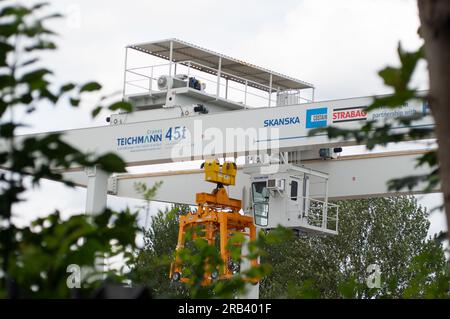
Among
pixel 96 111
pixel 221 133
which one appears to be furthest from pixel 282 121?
pixel 96 111

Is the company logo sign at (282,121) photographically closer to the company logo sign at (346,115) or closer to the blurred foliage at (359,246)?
the company logo sign at (346,115)

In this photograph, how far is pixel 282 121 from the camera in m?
18.8

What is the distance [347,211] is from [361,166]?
22330mm

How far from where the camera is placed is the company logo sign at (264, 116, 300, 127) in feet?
60.7

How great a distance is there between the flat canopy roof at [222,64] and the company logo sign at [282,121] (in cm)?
310

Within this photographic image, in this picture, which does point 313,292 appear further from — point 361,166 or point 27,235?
point 361,166

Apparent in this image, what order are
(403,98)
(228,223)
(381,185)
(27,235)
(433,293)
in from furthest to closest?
1. (228,223)
2. (381,185)
3. (433,293)
4. (27,235)
5. (403,98)

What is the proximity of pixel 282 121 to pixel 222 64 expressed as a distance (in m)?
3.72

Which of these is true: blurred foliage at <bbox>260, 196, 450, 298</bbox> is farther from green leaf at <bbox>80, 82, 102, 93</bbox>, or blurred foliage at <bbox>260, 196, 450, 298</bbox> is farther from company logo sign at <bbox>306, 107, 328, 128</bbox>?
green leaf at <bbox>80, 82, 102, 93</bbox>

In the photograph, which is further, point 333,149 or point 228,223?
point 228,223

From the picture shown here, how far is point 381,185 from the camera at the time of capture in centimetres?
1975

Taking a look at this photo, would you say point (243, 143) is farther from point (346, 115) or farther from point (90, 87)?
point (90, 87)

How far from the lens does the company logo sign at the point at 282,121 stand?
60.7 feet
